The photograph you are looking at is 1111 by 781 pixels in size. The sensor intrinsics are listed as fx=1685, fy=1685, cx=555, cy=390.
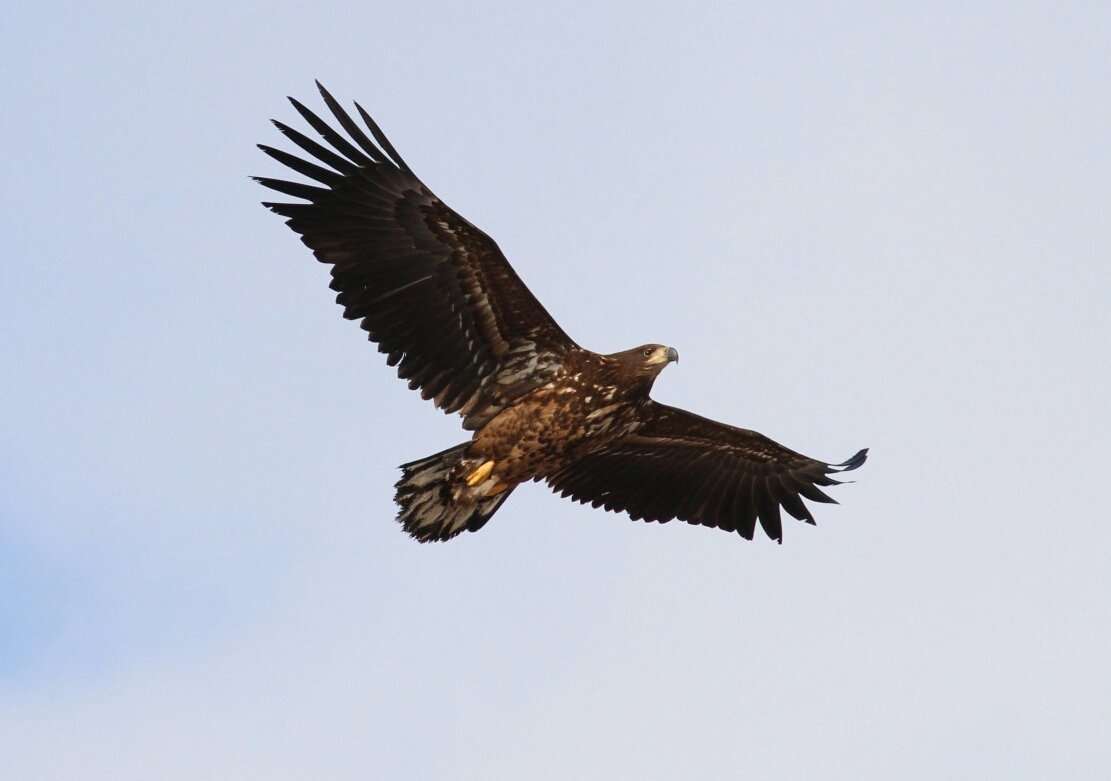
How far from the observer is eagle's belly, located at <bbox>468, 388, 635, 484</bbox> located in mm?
16094

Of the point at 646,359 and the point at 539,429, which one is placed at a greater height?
the point at 646,359

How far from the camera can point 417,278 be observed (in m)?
15.6

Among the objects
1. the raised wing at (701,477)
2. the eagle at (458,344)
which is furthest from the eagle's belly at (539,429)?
the raised wing at (701,477)

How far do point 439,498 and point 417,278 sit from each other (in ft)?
7.24

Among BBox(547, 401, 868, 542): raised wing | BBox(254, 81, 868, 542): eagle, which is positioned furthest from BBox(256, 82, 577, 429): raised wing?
BBox(547, 401, 868, 542): raised wing

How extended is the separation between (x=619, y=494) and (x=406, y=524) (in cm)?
279

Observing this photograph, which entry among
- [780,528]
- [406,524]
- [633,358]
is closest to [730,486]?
[780,528]

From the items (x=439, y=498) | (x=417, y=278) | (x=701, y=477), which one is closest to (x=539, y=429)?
(x=439, y=498)

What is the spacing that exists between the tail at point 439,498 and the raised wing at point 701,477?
1656mm

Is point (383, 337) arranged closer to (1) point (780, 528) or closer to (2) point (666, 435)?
(2) point (666, 435)

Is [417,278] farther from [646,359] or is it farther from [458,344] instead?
[646,359]

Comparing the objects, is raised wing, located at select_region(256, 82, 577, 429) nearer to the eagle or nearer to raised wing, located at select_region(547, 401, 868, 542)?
the eagle

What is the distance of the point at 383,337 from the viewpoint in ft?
51.5

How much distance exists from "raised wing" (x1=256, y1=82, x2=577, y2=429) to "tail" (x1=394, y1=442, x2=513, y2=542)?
0.47 metres
